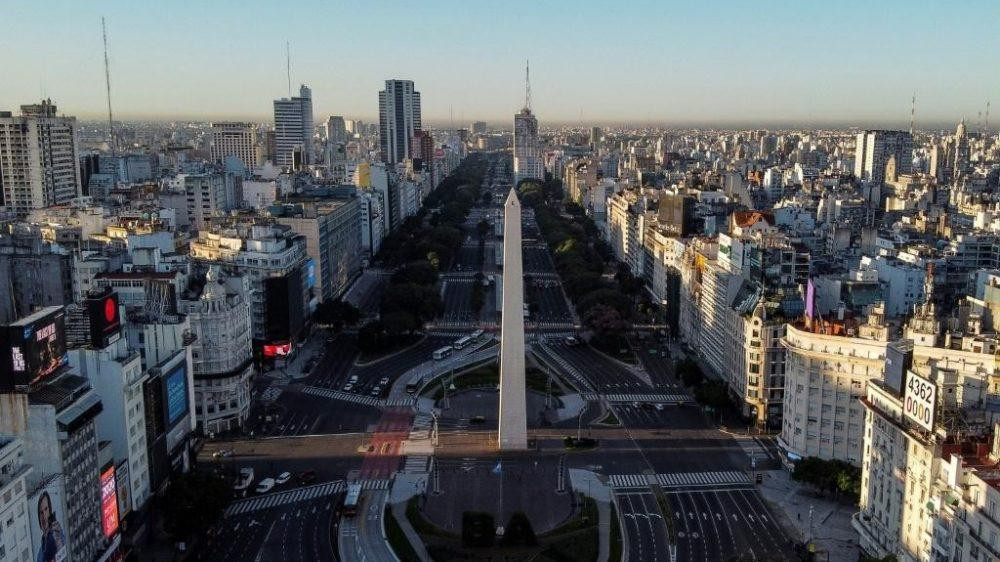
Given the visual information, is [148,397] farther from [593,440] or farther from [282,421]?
[593,440]

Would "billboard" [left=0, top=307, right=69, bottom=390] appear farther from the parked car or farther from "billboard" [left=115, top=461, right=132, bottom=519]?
the parked car

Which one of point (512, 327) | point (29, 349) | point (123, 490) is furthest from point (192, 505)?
point (512, 327)

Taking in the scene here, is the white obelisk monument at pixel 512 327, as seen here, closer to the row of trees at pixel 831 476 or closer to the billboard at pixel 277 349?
the row of trees at pixel 831 476

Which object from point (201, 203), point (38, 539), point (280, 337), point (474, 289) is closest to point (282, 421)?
point (280, 337)

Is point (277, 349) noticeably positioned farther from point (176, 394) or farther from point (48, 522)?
point (48, 522)

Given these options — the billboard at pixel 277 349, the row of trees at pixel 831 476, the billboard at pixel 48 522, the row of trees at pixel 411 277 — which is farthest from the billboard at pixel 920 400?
the billboard at pixel 277 349
